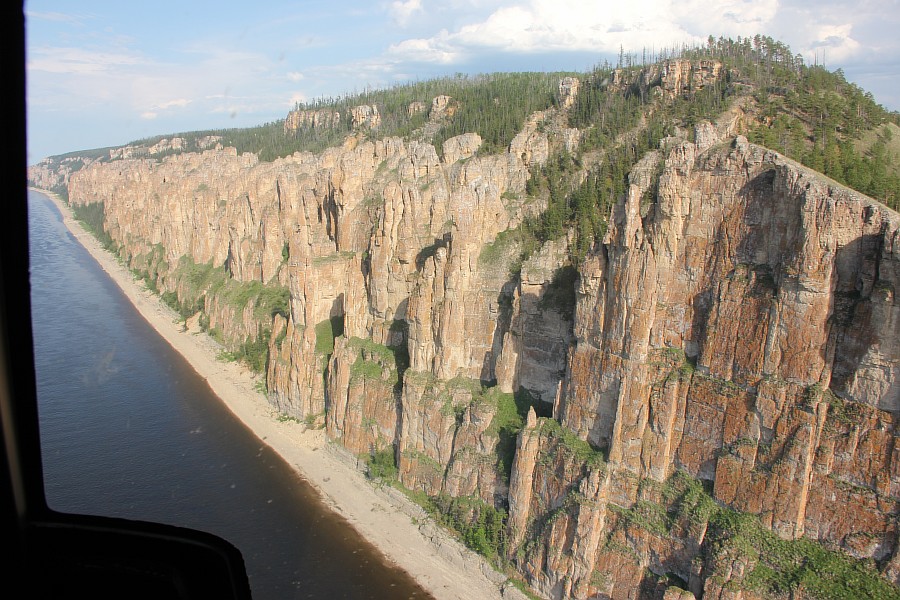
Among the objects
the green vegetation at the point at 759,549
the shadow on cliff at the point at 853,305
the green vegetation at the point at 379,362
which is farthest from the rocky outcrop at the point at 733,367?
the green vegetation at the point at 379,362

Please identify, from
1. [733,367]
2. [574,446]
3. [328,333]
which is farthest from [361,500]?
[733,367]

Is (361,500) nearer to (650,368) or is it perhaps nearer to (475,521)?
(475,521)

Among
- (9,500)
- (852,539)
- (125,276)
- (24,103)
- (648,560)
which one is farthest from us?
(125,276)

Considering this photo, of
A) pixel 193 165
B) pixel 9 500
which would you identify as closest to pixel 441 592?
pixel 9 500

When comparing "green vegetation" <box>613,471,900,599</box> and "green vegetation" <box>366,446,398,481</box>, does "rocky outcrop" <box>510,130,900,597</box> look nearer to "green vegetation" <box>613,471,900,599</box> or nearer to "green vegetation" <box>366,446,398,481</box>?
"green vegetation" <box>613,471,900,599</box>

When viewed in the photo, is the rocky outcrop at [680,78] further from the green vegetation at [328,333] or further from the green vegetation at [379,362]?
the green vegetation at [328,333]

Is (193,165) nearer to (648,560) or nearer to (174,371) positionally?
(174,371)
